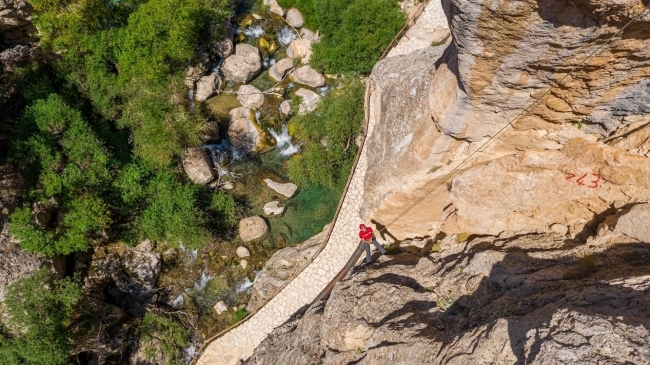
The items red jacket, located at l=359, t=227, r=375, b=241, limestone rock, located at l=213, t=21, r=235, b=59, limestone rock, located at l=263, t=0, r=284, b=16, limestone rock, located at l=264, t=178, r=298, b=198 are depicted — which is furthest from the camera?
limestone rock, located at l=263, t=0, r=284, b=16

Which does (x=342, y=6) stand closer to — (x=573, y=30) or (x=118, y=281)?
(x=573, y=30)

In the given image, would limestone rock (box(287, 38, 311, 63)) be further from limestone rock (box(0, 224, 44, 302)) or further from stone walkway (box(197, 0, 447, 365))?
limestone rock (box(0, 224, 44, 302))

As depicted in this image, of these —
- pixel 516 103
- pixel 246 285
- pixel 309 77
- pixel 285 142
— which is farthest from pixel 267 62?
pixel 516 103

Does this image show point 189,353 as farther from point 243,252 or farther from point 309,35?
point 309,35

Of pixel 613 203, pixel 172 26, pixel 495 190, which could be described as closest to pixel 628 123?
pixel 613 203

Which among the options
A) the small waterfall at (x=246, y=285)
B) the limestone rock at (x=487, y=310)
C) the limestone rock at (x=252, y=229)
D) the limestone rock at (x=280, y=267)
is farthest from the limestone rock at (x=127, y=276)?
the limestone rock at (x=487, y=310)

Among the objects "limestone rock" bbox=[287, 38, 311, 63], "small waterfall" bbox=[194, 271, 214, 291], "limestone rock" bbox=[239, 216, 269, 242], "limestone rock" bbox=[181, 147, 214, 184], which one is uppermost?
"limestone rock" bbox=[287, 38, 311, 63]

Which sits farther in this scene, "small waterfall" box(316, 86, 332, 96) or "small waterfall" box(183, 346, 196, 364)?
"small waterfall" box(316, 86, 332, 96)

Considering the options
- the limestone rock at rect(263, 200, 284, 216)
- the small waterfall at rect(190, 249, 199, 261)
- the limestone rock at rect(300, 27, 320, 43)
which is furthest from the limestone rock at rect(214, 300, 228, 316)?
the limestone rock at rect(300, 27, 320, 43)
